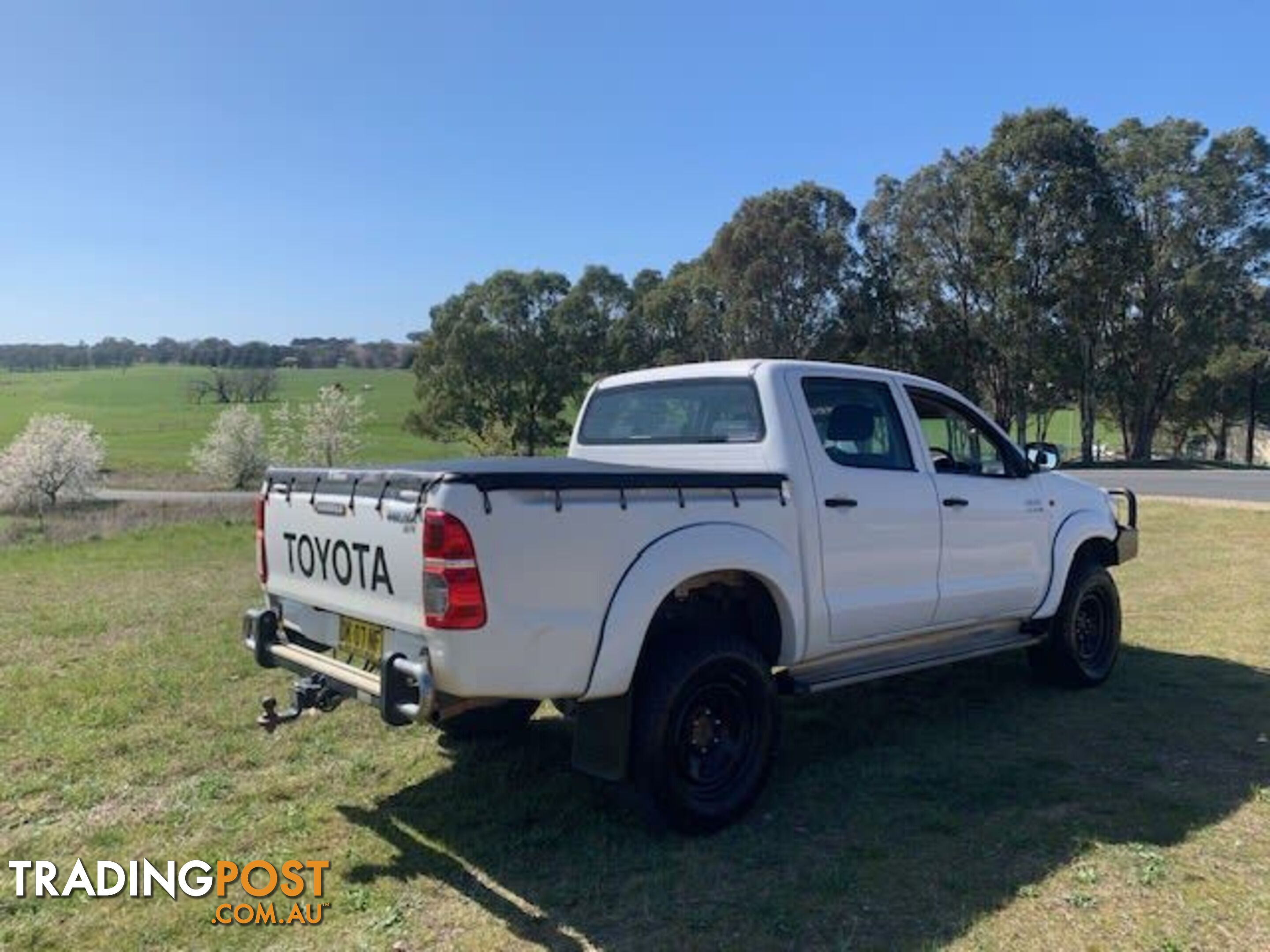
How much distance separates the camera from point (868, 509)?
484 cm

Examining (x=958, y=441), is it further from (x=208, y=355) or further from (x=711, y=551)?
(x=208, y=355)

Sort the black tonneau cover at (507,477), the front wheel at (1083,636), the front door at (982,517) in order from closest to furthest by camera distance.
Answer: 1. the black tonneau cover at (507,477)
2. the front door at (982,517)
3. the front wheel at (1083,636)

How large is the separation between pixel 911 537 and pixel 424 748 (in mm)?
2783

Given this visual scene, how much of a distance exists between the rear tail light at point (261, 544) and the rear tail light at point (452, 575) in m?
1.57

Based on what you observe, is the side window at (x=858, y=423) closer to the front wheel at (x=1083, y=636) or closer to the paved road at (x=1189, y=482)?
the front wheel at (x=1083, y=636)

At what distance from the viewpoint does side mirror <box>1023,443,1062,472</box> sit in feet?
20.8

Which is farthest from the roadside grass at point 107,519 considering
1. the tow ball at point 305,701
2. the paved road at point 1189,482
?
the tow ball at point 305,701

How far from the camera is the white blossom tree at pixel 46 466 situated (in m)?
44.7

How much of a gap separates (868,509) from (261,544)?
300cm

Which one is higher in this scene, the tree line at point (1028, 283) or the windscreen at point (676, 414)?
the tree line at point (1028, 283)

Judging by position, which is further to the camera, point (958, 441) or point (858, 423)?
point (958, 441)

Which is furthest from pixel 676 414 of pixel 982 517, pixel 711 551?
pixel 982 517

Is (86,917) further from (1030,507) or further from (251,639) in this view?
(1030,507)

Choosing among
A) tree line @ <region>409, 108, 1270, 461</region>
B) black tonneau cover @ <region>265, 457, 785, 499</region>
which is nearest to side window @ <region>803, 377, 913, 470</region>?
black tonneau cover @ <region>265, 457, 785, 499</region>
